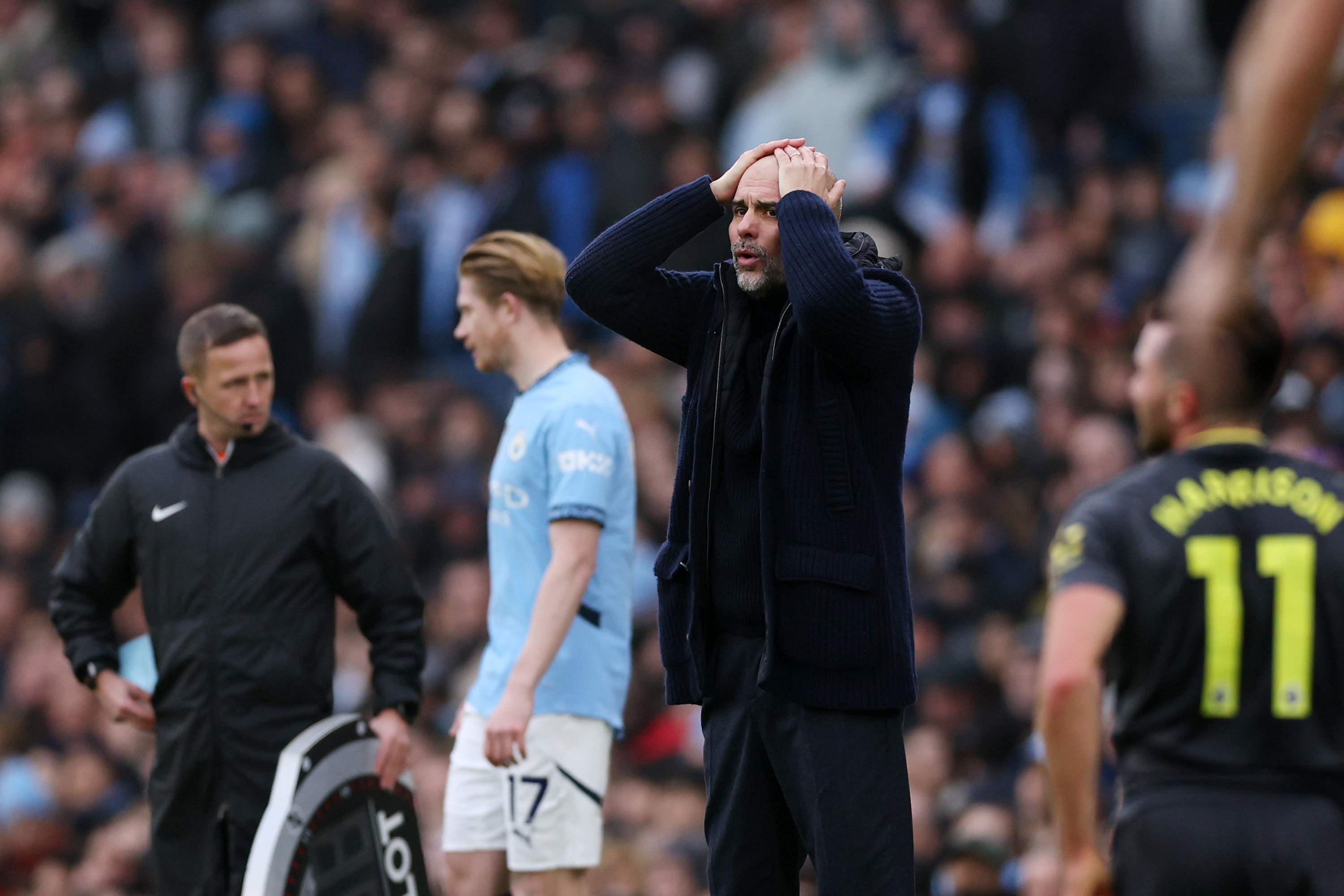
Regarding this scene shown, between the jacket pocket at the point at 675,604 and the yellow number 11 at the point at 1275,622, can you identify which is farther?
the jacket pocket at the point at 675,604

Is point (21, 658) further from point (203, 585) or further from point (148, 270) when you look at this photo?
point (203, 585)

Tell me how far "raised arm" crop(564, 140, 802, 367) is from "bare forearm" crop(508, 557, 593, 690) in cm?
84

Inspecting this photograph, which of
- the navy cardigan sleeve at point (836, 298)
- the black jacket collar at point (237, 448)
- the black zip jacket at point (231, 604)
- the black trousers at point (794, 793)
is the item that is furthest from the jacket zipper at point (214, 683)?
the navy cardigan sleeve at point (836, 298)

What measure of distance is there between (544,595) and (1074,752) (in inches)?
90.7

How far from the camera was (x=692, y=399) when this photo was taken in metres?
4.96

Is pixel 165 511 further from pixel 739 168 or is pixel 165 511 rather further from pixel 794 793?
pixel 794 793

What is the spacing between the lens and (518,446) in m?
5.90

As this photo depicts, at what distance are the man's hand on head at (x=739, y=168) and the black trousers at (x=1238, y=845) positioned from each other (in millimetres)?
2041

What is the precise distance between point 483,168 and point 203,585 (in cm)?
754

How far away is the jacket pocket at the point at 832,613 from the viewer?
4.55 meters

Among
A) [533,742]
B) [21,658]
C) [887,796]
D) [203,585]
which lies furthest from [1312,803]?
[21,658]

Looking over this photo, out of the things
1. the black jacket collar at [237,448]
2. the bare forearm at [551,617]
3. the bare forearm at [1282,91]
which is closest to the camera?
the bare forearm at [1282,91]

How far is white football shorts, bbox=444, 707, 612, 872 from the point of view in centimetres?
572

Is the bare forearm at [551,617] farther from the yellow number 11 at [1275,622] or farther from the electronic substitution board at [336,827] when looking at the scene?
the yellow number 11 at [1275,622]
